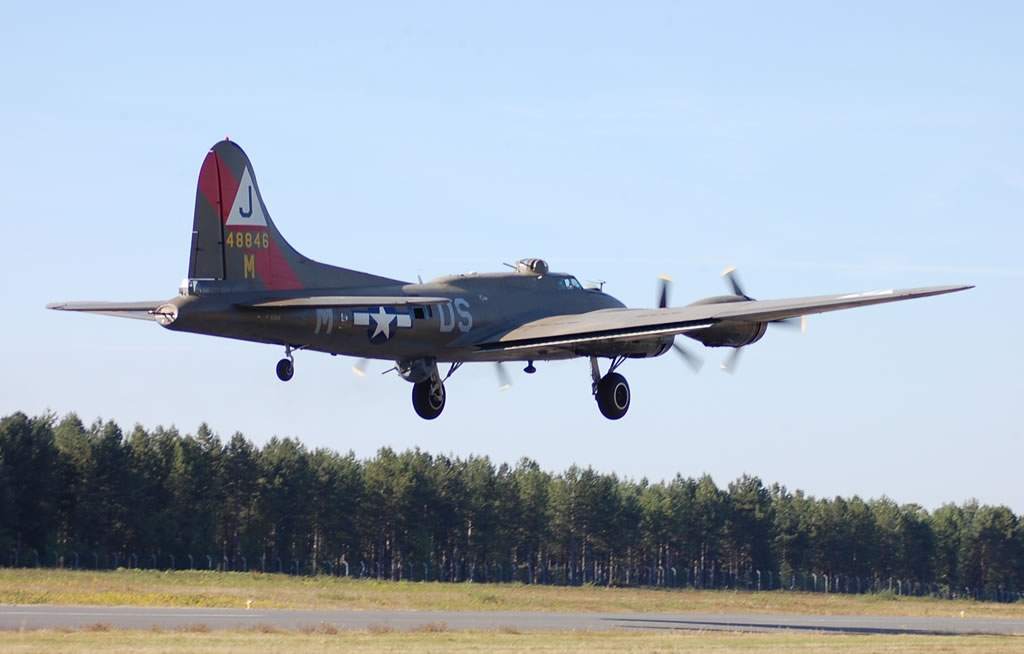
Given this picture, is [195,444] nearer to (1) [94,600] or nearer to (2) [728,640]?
(1) [94,600]

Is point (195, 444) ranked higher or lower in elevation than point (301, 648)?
higher

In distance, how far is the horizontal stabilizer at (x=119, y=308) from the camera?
39250mm

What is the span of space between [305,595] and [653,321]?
1558 inches

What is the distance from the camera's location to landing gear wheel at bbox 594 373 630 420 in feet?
155

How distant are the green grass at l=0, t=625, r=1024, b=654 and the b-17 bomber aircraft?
7949mm

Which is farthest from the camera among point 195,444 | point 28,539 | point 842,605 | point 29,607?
point 195,444

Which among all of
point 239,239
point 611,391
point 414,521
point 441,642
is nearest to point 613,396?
point 611,391

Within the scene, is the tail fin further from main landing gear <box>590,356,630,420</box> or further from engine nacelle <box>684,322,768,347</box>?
engine nacelle <box>684,322,768,347</box>

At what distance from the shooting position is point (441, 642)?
44688 millimetres

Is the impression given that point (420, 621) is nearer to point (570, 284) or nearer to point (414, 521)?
point (570, 284)

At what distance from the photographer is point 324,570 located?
442ft

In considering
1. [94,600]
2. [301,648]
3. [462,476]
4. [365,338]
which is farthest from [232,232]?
[462,476]

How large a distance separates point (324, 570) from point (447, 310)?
95.6m

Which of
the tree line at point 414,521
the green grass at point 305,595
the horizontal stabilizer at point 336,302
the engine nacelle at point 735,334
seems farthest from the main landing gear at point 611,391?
the tree line at point 414,521
